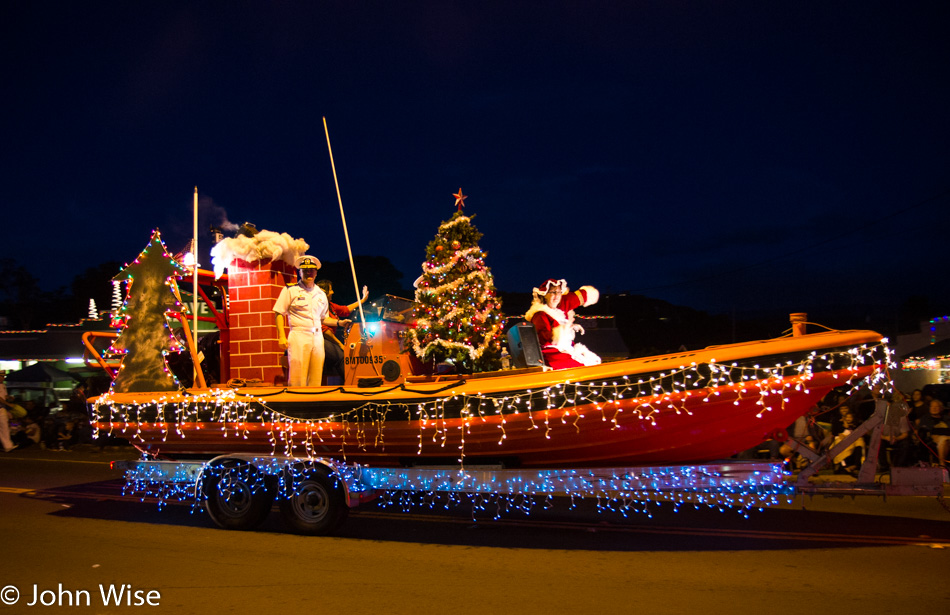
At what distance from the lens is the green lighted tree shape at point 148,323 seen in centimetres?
768

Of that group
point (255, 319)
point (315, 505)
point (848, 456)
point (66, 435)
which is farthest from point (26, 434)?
point (848, 456)

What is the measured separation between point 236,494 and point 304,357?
1557 mm

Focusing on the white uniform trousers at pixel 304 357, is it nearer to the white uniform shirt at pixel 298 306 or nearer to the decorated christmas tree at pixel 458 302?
the white uniform shirt at pixel 298 306

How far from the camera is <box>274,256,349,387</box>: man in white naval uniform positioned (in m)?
7.43

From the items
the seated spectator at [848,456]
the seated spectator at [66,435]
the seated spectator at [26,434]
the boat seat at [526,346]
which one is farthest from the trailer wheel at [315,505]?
the seated spectator at [26,434]

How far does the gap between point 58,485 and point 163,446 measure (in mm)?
3643

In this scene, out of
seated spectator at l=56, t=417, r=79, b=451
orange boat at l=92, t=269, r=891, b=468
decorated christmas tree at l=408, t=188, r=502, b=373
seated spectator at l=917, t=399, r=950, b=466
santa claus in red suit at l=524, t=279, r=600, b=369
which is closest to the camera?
orange boat at l=92, t=269, r=891, b=468

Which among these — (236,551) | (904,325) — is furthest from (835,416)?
(904,325)

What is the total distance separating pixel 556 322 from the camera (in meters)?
6.98

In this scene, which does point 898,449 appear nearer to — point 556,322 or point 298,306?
point 556,322

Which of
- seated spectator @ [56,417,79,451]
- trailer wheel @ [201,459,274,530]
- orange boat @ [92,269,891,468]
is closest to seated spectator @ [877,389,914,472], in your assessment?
orange boat @ [92,269,891,468]

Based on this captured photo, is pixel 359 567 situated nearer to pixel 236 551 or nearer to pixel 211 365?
pixel 236 551

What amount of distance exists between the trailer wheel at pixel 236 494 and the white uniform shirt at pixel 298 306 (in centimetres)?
158

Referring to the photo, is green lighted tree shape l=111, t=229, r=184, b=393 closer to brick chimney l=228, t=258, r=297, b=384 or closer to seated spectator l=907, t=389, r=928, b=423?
brick chimney l=228, t=258, r=297, b=384
